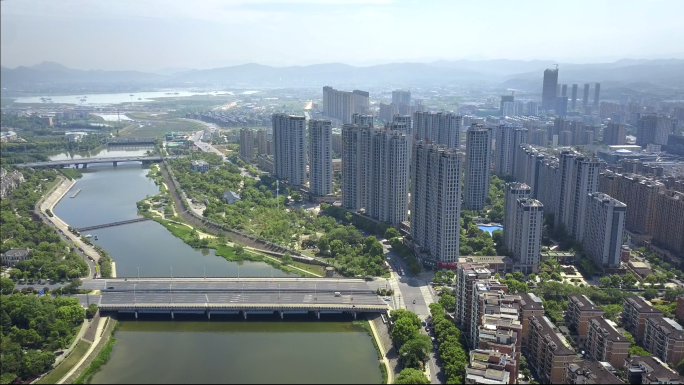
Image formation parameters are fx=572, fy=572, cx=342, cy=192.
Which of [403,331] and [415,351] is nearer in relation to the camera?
[415,351]

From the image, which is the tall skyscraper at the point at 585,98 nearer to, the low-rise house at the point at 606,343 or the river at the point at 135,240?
the river at the point at 135,240

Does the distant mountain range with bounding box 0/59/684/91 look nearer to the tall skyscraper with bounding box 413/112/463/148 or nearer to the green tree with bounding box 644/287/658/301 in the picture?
the tall skyscraper with bounding box 413/112/463/148

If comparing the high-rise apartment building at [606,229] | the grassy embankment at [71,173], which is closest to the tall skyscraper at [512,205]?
the high-rise apartment building at [606,229]

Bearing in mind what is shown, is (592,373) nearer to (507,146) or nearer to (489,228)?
(489,228)

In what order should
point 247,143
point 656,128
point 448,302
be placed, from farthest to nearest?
point 247,143 → point 656,128 → point 448,302

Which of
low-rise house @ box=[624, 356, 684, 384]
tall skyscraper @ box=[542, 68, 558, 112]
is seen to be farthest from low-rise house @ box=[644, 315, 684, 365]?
tall skyscraper @ box=[542, 68, 558, 112]

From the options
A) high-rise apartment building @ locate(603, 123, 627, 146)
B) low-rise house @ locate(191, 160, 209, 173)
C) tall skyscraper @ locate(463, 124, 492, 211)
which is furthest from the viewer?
high-rise apartment building @ locate(603, 123, 627, 146)

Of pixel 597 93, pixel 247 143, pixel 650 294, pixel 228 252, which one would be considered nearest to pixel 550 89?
pixel 597 93

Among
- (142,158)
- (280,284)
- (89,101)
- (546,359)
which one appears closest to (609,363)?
(546,359)
